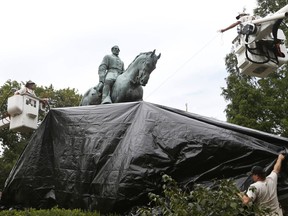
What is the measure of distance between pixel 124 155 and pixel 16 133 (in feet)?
78.5

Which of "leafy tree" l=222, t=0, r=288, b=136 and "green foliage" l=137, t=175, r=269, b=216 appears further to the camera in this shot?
"leafy tree" l=222, t=0, r=288, b=136

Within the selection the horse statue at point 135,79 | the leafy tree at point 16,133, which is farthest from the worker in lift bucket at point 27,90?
the leafy tree at point 16,133

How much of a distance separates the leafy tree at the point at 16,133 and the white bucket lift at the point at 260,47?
22.8 m

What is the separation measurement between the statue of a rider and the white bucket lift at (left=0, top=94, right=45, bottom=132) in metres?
1.75

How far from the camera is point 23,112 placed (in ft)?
27.2

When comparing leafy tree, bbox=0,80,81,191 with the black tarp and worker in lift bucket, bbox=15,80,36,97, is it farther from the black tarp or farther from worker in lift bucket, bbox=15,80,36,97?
the black tarp

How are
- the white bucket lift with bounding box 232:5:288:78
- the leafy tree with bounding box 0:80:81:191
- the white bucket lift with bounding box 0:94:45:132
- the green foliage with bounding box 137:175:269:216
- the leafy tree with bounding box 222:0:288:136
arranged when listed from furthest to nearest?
the leafy tree with bounding box 0:80:81:191, the leafy tree with bounding box 222:0:288:136, the white bucket lift with bounding box 0:94:45:132, the white bucket lift with bounding box 232:5:288:78, the green foliage with bounding box 137:175:269:216

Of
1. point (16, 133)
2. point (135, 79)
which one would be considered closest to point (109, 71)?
point (135, 79)

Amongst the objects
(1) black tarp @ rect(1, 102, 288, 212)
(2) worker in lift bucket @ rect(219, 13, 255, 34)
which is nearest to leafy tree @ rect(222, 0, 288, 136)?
(2) worker in lift bucket @ rect(219, 13, 255, 34)

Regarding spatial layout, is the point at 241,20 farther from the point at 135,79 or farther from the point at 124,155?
the point at 135,79

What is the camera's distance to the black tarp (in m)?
5.02

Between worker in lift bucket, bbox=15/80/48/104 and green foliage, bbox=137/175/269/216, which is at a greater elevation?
worker in lift bucket, bbox=15/80/48/104

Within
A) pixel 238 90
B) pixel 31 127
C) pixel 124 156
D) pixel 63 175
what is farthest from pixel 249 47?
pixel 238 90

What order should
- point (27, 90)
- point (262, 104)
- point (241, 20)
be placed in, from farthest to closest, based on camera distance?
point (262, 104) < point (27, 90) < point (241, 20)
